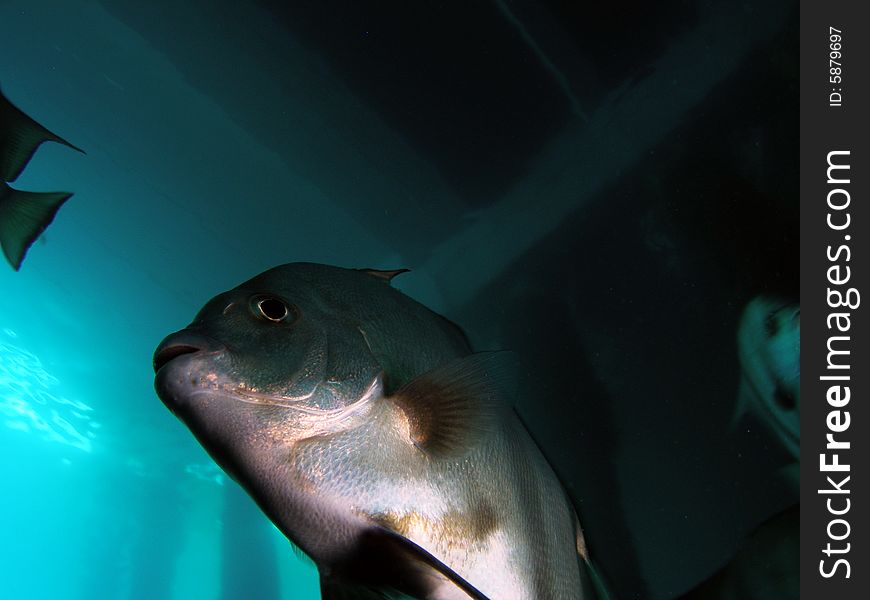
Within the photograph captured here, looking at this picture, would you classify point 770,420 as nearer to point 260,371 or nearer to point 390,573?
point 390,573

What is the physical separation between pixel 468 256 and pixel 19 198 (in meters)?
4.18

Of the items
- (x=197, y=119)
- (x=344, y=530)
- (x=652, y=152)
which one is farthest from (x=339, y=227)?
(x=344, y=530)

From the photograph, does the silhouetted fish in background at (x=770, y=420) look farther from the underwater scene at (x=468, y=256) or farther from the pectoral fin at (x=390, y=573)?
the pectoral fin at (x=390, y=573)

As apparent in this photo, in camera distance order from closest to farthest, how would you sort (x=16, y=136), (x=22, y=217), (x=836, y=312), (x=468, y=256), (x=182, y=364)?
(x=182, y=364), (x=836, y=312), (x=16, y=136), (x=22, y=217), (x=468, y=256)

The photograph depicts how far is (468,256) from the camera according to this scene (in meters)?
5.77

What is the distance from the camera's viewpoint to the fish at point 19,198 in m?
3.62

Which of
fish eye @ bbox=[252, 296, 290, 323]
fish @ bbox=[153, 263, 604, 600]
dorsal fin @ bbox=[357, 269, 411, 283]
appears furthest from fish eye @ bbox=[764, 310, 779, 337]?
→ fish eye @ bbox=[252, 296, 290, 323]

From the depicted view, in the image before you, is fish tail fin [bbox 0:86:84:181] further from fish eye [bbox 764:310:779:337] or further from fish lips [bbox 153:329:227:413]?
fish eye [bbox 764:310:779:337]

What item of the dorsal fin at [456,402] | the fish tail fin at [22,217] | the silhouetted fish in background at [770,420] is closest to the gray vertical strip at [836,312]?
the silhouetted fish in background at [770,420]

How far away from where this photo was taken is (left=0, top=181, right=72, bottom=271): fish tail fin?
12.6 ft

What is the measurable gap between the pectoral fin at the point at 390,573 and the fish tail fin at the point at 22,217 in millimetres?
3954

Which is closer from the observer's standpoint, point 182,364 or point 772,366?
point 182,364

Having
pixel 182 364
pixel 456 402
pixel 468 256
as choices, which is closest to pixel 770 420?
pixel 468 256

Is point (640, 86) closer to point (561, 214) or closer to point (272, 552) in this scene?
point (561, 214)
